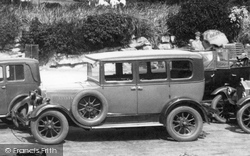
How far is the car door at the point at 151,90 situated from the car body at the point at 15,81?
240 centimetres

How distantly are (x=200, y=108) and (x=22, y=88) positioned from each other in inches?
143

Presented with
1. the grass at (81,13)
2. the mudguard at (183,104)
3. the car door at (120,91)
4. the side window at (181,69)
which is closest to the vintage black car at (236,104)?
the mudguard at (183,104)

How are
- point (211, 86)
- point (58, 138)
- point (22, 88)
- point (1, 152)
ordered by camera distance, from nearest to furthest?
1. point (1, 152)
2. point (58, 138)
3. point (22, 88)
4. point (211, 86)

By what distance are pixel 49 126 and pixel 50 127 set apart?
24 millimetres

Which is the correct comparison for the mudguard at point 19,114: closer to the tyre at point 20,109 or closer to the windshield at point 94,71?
the tyre at point 20,109

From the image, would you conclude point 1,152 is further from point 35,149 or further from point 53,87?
point 53,87

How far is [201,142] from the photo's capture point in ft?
29.9

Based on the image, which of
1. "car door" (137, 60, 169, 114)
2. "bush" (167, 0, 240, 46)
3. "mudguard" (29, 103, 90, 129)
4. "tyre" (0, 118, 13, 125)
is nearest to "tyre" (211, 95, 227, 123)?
"car door" (137, 60, 169, 114)

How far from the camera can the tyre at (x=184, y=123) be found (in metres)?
9.08

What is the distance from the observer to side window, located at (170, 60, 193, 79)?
9305 mm

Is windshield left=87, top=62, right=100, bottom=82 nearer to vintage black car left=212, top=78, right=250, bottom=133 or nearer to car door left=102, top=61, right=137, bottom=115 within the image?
car door left=102, top=61, right=137, bottom=115

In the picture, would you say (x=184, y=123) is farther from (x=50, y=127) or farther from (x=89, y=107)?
(x=50, y=127)

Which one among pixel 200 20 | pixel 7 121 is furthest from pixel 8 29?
pixel 7 121

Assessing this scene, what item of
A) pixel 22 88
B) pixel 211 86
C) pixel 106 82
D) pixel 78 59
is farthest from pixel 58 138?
pixel 78 59
